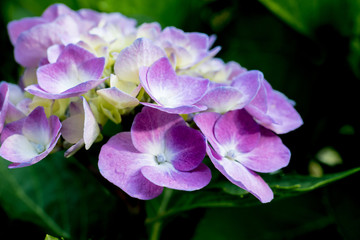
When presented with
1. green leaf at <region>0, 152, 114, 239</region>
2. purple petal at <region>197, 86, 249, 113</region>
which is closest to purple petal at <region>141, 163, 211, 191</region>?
purple petal at <region>197, 86, 249, 113</region>

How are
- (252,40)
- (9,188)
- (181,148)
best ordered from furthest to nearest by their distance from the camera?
(252,40) < (9,188) < (181,148)

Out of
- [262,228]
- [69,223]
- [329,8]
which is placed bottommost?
[69,223]

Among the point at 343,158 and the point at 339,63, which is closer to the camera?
the point at 343,158

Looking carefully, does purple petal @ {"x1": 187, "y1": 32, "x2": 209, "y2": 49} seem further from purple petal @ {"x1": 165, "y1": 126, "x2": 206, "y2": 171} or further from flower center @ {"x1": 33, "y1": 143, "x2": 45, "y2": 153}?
flower center @ {"x1": 33, "y1": 143, "x2": 45, "y2": 153}

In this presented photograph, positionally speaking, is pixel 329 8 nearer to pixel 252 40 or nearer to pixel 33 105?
pixel 252 40

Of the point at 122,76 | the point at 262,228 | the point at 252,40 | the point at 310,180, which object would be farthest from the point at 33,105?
the point at 252,40

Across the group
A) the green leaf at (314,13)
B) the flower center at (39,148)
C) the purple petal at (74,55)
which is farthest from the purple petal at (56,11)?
the green leaf at (314,13)

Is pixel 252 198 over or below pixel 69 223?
over
